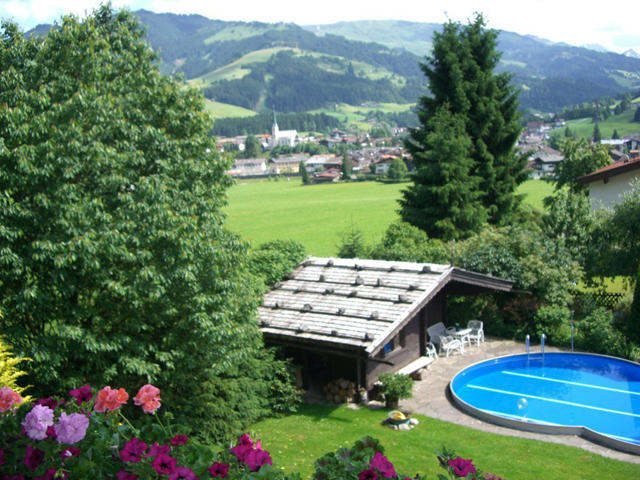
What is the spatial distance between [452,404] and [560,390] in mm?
3997

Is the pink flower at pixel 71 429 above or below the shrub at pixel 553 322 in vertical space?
above

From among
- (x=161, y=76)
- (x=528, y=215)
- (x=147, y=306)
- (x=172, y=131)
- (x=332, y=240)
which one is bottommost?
(x=332, y=240)

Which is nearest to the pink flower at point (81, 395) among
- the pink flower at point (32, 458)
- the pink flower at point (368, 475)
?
the pink flower at point (32, 458)

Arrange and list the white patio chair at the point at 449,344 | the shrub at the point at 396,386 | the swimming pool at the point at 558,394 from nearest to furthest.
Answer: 1. the swimming pool at the point at 558,394
2. the shrub at the point at 396,386
3. the white patio chair at the point at 449,344

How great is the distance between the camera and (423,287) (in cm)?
1673

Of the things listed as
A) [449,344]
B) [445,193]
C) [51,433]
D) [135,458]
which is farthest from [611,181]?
[51,433]

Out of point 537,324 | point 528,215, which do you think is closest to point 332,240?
point 528,215

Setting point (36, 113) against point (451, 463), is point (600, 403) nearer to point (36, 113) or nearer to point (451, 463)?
point (451, 463)

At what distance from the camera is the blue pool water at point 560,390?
15078 mm

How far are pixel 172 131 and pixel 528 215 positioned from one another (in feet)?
86.4

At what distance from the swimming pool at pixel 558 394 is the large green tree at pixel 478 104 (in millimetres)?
14541

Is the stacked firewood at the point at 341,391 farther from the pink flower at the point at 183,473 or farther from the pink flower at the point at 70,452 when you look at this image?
the pink flower at the point at 183,473

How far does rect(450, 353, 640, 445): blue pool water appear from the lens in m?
15.1

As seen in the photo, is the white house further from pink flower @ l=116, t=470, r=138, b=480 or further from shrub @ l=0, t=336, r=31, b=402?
pink flower @ l=116, t=470, r=138, b=480
